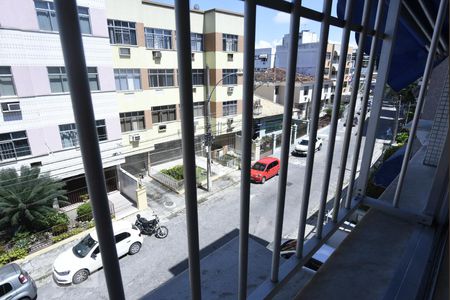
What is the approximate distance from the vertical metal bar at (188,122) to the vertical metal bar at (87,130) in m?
0.17

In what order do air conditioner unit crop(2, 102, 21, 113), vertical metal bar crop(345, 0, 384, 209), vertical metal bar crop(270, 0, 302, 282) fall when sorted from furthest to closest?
air conditioner unit crop(2, 102, 21, 113) → vertical metal bar crop(345, 0, 384, 209) → vertical metal bar crop(270, 0, 302, 282)

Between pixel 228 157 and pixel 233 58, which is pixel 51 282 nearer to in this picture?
pixel 228 157

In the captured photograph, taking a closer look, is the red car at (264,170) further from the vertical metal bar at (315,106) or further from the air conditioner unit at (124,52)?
the vertical metal bar at (315,106)

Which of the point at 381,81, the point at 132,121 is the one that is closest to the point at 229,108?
the point at 132,121

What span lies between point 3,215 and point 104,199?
812 cm

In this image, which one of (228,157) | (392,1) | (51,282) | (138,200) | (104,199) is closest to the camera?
(104,199)

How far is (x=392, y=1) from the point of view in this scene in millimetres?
1235

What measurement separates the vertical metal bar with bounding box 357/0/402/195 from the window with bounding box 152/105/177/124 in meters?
9.21

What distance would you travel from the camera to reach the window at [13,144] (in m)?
6.40

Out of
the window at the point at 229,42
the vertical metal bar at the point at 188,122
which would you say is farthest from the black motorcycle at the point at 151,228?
the window at the point at 229,42

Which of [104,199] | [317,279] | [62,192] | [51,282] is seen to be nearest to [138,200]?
[62,192]

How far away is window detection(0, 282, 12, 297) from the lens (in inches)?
199

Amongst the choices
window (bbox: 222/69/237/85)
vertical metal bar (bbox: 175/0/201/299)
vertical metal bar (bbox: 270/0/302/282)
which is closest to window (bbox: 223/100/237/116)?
window (bbox: 222/69/237/85)

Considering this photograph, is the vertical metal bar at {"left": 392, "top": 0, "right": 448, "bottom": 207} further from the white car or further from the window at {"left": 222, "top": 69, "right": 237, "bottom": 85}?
the window at {"left": 222, "top": 69, "right": 237, "bottom": 85}
